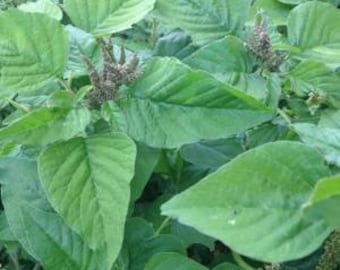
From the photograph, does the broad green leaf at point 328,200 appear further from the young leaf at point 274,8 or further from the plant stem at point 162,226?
the young leaf at point 274,8

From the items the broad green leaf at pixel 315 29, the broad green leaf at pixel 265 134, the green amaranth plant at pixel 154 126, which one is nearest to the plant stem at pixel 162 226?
the green amaranth plant at pixel 154 126

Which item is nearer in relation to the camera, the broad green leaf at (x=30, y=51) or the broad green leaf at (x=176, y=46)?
the broad green leaf at (x=30, y=51)

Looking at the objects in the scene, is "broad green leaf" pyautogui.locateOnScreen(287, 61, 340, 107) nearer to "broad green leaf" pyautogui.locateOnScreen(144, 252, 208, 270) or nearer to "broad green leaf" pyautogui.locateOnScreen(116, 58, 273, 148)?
"broad green leaf" pyautogui.locateOnScreen(116, 58, 273, 148)

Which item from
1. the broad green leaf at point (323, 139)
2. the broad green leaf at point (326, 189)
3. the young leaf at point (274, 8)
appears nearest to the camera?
the broad green leaf at point (326, 189)

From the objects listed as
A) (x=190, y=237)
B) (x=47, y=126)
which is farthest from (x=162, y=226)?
(x=47, y=126)

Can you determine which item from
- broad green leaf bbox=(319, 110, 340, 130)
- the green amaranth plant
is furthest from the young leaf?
broad green leaf bbox=(319, 110, 340, 130)

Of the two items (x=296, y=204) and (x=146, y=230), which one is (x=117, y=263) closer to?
(x=146, y=230)

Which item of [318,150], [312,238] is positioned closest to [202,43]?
[318,150]
